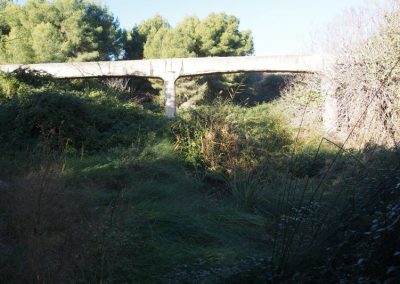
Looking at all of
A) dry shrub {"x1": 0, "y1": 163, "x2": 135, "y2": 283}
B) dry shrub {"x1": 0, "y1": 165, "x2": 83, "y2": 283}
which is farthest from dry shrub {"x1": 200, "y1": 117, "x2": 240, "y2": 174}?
dry shrub {"x1": 0, "y1": 165, "x2": 83, "y2": 283}

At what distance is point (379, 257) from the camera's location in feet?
7.41

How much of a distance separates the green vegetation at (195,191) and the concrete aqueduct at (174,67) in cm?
58

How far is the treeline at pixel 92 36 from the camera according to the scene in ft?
66.2

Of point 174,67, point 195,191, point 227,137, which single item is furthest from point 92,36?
point 195,191

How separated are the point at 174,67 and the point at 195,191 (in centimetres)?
728

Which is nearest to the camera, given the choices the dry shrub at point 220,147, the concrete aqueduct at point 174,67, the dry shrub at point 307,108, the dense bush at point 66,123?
the dry shrub at point 220,147

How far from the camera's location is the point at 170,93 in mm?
13180

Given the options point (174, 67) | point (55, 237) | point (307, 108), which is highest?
point (174, 67)

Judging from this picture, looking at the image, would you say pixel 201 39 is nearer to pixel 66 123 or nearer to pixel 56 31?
pixel 56 31

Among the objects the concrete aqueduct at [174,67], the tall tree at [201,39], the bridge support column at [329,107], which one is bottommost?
the bridge support column at [329,107]

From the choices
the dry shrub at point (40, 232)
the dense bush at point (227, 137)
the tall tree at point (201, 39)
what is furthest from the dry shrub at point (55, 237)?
the tall tree at point (201, 39)

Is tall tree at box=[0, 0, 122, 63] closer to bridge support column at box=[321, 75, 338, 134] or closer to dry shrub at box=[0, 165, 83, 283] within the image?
bridge support column at box=[321, 75, 338, 134]

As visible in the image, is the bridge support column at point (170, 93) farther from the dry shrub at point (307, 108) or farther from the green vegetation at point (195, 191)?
the dry shrub at point (307, 108)

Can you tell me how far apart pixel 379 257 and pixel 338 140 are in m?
7.24
